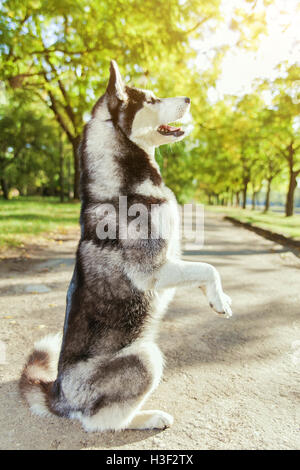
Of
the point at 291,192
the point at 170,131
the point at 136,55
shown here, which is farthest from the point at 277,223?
the point at 170,131

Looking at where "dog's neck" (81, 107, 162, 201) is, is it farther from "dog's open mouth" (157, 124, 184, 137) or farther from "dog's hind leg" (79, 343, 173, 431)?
"dog's hind leg" (79, 343, 173, 431)

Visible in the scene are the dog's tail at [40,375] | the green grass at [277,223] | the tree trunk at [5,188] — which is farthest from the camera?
the tree trunk at [5,188]

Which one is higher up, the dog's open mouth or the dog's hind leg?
the dog's open mouth

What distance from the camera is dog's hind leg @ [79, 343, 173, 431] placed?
2.30 meters

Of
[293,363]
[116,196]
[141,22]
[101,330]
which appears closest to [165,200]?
[116,196]

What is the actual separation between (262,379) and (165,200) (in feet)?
5.66

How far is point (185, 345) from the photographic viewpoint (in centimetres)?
376

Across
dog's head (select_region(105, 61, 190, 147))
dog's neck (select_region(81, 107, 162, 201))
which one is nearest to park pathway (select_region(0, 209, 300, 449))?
dog's neck (select_region(81, 107, 162, 201))

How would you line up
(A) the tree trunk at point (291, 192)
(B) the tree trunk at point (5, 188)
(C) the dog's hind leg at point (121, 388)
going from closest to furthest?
(C) the dog's hind leg at point (121, 388) → (A) the tree trunk at point (291, 192) → (B) the tree trunk at point (5, 188)

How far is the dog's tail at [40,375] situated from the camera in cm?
256

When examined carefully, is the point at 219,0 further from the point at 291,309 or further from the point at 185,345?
the point at 185,345

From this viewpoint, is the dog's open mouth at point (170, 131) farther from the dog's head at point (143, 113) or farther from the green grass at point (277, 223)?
the green grass at point (277, 223)

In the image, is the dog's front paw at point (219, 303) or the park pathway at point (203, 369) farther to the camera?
the dog's front paw at point (219, 303)
